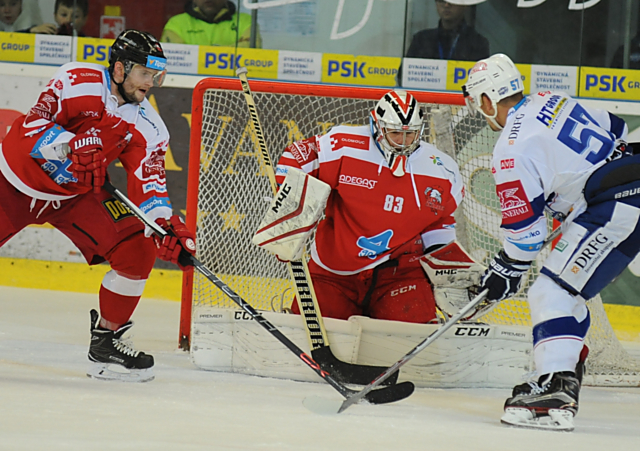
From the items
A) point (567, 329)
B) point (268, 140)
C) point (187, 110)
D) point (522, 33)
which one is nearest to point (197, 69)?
point (187, 110)

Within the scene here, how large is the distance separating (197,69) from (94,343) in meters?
2.35

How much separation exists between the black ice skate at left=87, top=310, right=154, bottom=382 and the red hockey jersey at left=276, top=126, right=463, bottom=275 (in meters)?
0.79

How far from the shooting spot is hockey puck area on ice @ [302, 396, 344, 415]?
233cm

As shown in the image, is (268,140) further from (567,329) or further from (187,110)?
(567,329)

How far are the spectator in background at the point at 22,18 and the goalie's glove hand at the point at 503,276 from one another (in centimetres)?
342

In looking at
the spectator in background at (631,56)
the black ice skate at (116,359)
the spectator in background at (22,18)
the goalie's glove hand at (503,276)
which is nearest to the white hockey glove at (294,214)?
the black ice skate at (116,359)

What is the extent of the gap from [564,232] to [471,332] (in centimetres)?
64

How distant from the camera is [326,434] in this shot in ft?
6.68

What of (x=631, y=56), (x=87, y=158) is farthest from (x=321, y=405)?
(x=631, y=56)

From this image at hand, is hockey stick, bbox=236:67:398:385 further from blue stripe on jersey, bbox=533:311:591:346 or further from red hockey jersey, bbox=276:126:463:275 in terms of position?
blue stripe on jersey, bbox=533:311:591:346

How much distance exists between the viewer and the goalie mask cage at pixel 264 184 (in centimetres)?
346

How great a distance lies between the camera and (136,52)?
273cm

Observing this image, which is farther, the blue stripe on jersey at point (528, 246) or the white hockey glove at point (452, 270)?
the white hockey glove at point (452, 270)

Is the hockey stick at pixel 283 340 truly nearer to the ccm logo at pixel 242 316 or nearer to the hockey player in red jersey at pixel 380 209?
the ccm logo at pixel 242 316
